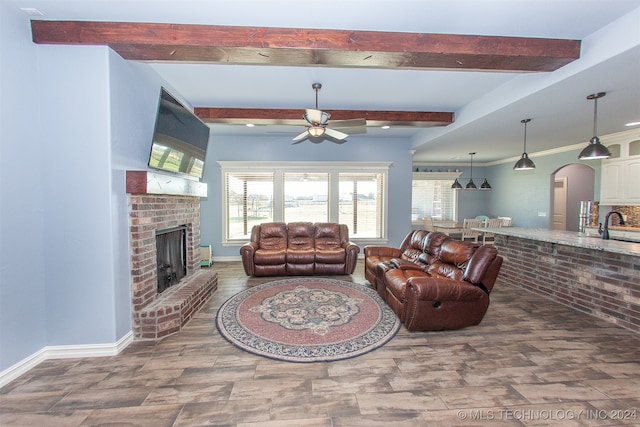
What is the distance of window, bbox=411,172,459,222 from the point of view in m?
8.42

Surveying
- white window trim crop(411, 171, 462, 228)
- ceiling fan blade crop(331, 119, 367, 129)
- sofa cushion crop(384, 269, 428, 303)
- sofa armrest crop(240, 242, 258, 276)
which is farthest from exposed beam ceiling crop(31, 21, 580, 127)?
white window trim crop(411, 171, 462, 228)

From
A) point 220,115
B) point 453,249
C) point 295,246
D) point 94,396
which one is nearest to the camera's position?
point 94,396

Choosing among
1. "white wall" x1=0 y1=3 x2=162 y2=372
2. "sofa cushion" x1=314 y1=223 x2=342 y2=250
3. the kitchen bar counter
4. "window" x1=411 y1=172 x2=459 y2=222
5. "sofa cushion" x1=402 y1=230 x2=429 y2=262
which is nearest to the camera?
"white wall" x1=0 y1=3 x2=162 y2=372

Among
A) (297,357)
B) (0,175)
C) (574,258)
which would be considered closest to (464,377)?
(297,357)

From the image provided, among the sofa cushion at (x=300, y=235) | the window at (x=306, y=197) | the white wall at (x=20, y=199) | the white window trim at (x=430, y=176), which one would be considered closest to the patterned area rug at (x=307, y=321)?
the sofa cushion at (x=300, y=235)

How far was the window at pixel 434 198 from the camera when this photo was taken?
8422 mm

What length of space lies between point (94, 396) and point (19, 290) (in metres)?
1.07

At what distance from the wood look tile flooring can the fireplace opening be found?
904mm

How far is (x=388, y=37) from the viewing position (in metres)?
2.29

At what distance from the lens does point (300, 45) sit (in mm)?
2232

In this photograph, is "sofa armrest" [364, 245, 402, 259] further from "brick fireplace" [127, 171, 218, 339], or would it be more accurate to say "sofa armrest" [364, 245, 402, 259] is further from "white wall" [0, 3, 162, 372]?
"white wall" [0, 3, 162, 372]

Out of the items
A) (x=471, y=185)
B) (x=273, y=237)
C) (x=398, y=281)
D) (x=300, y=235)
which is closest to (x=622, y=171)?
(x=471, y=185)

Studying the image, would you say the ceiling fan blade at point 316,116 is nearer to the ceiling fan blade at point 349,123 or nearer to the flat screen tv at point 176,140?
the ceiling fan blade at point 349,123

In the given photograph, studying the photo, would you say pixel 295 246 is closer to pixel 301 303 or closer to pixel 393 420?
pixel 301 303
